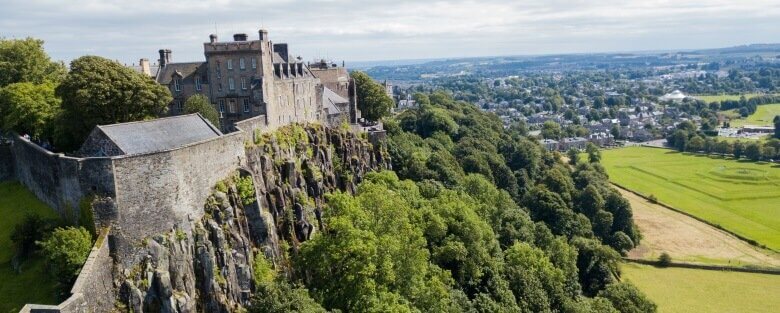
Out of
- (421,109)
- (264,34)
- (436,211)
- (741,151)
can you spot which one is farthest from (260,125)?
(741,151)

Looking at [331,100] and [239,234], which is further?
[331,100]

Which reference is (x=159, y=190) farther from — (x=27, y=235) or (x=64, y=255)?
(x=27, y=235)

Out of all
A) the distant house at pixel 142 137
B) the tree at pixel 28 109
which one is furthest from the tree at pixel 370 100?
the distant house at pixel 142 137

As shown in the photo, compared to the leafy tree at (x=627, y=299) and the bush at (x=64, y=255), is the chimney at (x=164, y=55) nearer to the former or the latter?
the bush at (x=64, y=255)

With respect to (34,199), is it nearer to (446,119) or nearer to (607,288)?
(607,288)

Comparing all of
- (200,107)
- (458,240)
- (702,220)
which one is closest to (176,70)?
(200,107)

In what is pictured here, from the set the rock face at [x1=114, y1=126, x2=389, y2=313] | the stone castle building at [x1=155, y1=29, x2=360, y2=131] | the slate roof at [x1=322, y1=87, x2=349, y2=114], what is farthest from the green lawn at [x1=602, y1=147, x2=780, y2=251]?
the stone castle building at [x1=155, y1=29, x2=360, y2=131]
